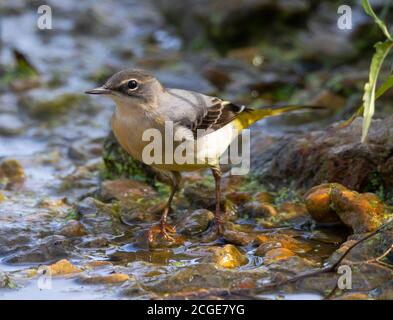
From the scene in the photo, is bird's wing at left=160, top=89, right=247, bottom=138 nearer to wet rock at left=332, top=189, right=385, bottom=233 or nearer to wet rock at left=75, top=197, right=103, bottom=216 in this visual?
wet rock at left=75, top=197, right=103, bottom=216

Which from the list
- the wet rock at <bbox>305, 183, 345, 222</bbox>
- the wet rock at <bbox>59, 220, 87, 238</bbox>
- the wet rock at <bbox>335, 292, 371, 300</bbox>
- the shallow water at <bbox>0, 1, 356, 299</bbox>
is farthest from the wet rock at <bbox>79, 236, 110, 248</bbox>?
the wet rock at <bbox>335, 292, 371, 300</bbox>

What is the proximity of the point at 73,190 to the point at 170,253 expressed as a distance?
2.16 m

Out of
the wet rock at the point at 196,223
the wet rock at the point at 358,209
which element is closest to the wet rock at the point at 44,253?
the wet rock at the point at 196,223

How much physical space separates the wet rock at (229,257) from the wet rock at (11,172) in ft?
10.3

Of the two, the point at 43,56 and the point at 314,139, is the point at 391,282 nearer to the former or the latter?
the point at 314,139

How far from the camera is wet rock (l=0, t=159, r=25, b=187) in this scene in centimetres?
878

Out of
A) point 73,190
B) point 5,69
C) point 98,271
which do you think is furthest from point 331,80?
point 98,271

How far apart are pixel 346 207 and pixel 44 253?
8.26ft

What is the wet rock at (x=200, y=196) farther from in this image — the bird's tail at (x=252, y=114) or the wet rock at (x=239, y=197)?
the bird's tail at (x=252, y=114)

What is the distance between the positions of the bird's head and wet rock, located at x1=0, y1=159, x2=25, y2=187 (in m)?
2.05

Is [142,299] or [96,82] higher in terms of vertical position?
[96,82]

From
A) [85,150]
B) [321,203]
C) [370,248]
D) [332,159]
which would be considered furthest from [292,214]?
[85,150]

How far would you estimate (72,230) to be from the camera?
716cm

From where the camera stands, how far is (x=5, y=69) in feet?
41.4
